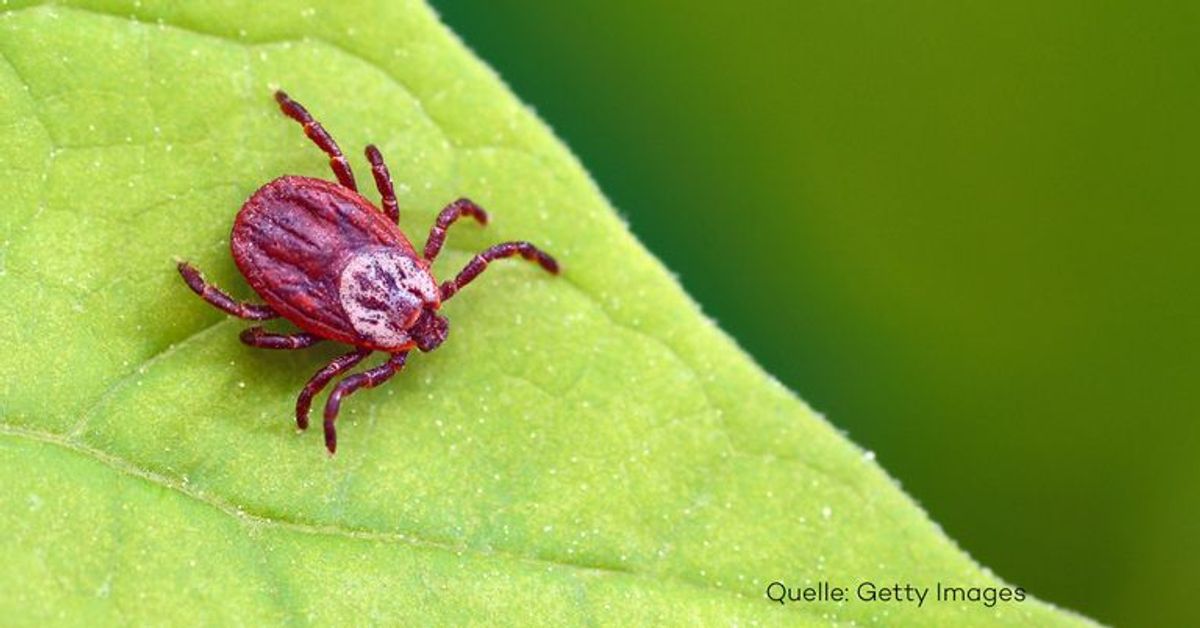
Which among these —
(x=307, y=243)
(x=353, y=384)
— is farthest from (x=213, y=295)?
(x=353, y=384)

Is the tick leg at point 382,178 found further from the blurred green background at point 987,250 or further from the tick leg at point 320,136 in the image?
→ the blurred green background at point 987,250

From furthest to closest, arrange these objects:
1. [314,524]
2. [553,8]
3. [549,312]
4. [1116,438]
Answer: [553,8]
[1116,438]
[549,312]
[314,524]

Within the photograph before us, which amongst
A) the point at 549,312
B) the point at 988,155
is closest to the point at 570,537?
the point at 549,312

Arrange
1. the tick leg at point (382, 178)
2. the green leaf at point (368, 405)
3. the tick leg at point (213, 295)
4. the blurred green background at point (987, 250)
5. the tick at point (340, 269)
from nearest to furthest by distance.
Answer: the green leaf at point (368, 405), the tick leg at point (213, 295), the tick at point (340, 269), the tick leg at point (382, 178), the blurred green background at point (987, 250)

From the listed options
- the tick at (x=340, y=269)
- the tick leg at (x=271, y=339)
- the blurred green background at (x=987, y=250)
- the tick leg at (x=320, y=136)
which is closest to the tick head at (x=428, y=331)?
the tick at (x=340, y=269)

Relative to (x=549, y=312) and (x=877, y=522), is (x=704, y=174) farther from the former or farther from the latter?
(x=877, y=522)
